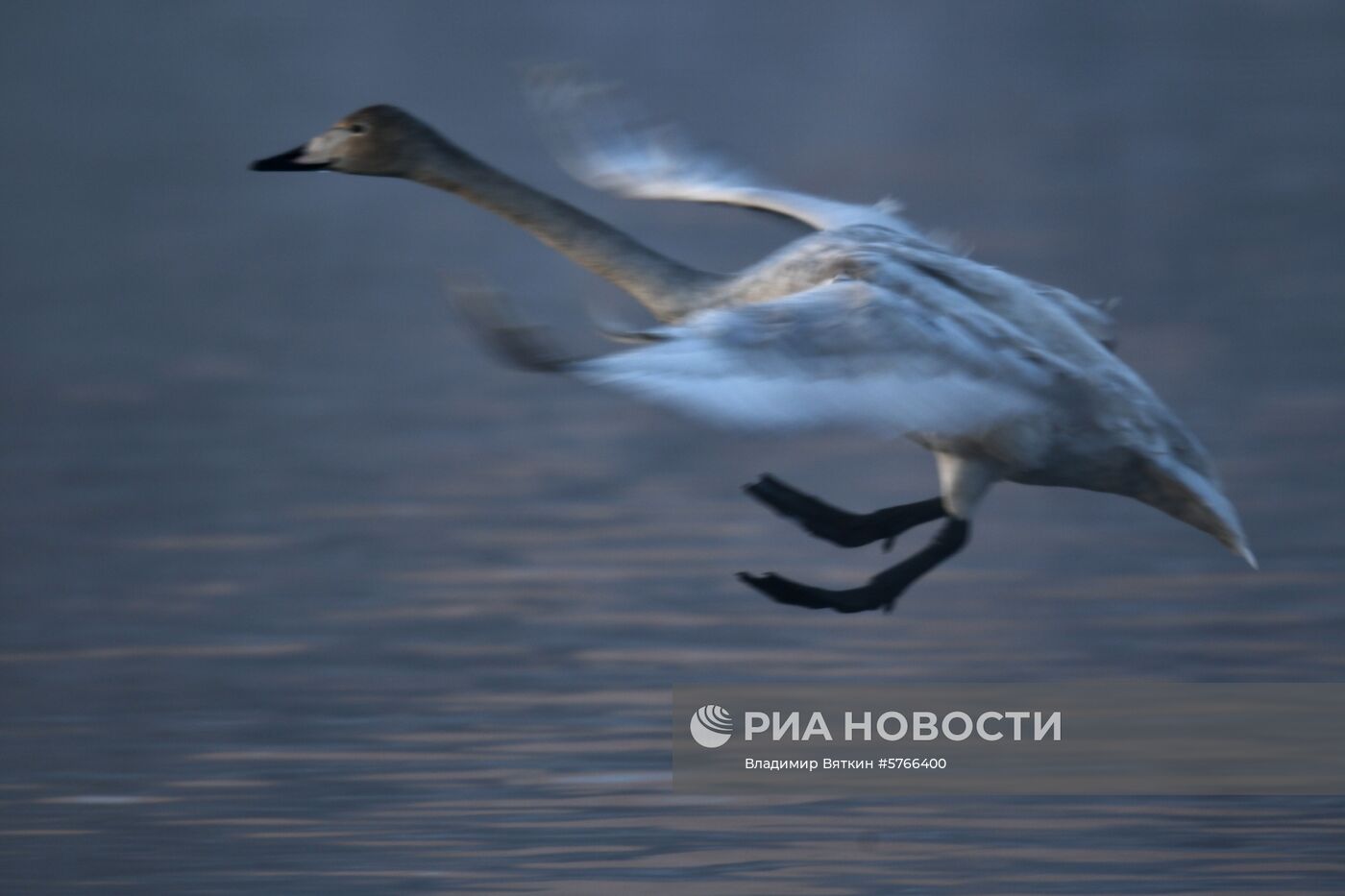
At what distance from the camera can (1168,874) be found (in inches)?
207

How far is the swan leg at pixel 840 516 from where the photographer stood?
19.1 ft

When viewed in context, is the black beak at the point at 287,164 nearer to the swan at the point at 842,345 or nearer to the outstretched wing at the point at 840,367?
the swan at the point at 842,345

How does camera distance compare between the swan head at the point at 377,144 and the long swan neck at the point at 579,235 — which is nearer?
the long swan neck at the point at 579,235

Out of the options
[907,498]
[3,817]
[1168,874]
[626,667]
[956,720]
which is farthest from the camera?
[907,498]

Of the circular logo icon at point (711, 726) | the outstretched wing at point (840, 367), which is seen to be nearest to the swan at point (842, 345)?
the outstretched wing at point (840, 367)

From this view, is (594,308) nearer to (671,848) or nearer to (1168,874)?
(671,848)

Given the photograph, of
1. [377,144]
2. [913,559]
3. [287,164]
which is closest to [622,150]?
[377,144]

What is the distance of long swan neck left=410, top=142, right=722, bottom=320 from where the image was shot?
18.7ft

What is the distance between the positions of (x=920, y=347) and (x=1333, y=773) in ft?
5.95

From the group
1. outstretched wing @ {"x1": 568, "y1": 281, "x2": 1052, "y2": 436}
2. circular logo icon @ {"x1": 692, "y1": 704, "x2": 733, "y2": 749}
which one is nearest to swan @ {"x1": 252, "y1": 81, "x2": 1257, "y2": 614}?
outstretched wing @ {"x1": 568, "y1": 281, "x2": 1052, "y2": 436}

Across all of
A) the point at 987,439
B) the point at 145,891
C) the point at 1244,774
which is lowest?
the point at 145,891

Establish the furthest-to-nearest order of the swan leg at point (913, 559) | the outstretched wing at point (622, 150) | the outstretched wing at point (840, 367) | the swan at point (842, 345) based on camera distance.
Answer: the outstretched wing at point (622, 150) < the swan leg at point (913, 559) < the swan at point (842, 345) < the outstretched wing at point (840, 367)

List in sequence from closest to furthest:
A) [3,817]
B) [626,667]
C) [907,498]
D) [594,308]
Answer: [594,308] → [3,817] → [626,667] → [907,498]

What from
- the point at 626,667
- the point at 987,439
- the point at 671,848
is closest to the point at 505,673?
the point at 626,667
